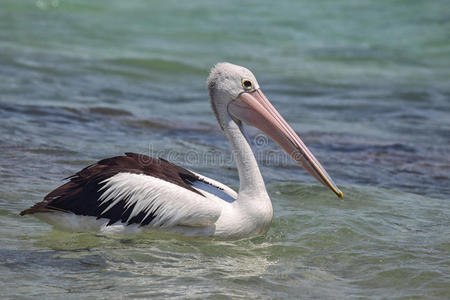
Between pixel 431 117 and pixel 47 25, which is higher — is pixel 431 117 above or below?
below

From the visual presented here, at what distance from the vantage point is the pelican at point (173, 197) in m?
4.61

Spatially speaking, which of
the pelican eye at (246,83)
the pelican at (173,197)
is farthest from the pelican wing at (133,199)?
the pelican eye at (246,83)

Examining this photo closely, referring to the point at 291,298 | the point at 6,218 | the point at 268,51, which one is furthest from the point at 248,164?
the point at 268,51

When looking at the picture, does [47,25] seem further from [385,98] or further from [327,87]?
[385,98]

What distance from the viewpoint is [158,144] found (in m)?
7.59

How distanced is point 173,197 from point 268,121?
906mm

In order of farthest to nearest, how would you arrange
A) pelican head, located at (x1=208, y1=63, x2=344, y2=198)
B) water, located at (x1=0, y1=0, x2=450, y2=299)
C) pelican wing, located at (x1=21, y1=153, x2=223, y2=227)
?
pelican head, located at (x1=208, y1=63, x2=344, y2=198)
pelican wing, located at (x1=21, y1=153, x2=223, y2=227)
water, located at (x1=0, y1=0, x2=450, y2=299)

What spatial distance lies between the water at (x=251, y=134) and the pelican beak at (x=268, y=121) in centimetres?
60

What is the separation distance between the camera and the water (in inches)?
162

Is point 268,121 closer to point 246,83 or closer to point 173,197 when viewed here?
point 246,83

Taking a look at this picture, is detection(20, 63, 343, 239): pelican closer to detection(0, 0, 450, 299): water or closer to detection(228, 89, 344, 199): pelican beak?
detection(228, 89, 344, 199): pelican beak

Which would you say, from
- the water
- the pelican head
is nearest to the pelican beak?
the pelican head

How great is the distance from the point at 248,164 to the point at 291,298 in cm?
131

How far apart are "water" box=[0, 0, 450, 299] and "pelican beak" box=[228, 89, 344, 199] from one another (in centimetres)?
60
